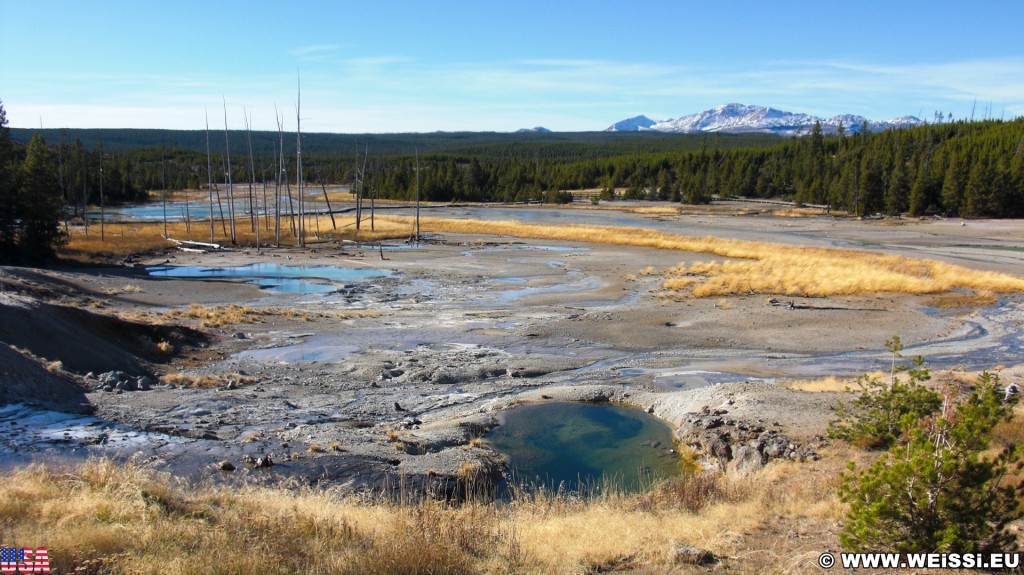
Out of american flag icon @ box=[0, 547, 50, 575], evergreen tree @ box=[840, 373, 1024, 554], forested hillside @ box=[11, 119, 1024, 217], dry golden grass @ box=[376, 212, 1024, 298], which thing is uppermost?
forested hillside @ box=[11, 119, 1024, 217]

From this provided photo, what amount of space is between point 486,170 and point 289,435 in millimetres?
119183

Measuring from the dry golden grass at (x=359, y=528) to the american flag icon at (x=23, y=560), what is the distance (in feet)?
0.30

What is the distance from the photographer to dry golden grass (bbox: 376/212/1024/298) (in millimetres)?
32062

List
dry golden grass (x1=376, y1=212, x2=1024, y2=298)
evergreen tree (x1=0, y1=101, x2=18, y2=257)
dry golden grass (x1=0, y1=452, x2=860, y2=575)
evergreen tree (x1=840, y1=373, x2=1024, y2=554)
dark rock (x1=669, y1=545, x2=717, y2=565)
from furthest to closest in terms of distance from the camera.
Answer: evergreen tree (x1=0, y1=101, x2=18, y2=257) → dry golden grass (x1=376, y1=212, x2=1024, y2=298) → dark rock (x1=669, y1=545, x2=717, y2=565) → dry golden grass (x1=0, y1=452, x2=860, y2=575) → evergreen tree (x1=840, y1=373, x2=1024, y2=554)

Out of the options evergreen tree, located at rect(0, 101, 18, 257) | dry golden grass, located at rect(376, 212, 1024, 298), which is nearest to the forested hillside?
evergreen tree, located at rect(0, 101, 18, 257)

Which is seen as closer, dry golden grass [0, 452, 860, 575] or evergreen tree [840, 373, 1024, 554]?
evergreen tree [840, 373, 1024, 554]

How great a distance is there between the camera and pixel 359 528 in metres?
7.12

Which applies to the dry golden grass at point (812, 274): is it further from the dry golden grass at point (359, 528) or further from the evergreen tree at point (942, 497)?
the evergreen tree at point (942, 497)

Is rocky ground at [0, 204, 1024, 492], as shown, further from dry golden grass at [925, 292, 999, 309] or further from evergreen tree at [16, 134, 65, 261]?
evergreen tree at [16, 134, 65, 261]

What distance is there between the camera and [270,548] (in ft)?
20.0

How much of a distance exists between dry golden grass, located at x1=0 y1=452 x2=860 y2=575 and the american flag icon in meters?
0.09

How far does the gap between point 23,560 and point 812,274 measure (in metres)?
35.6

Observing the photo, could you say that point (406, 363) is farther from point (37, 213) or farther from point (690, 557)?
point (37, 213)

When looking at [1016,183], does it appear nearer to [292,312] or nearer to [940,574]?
[292,312]
